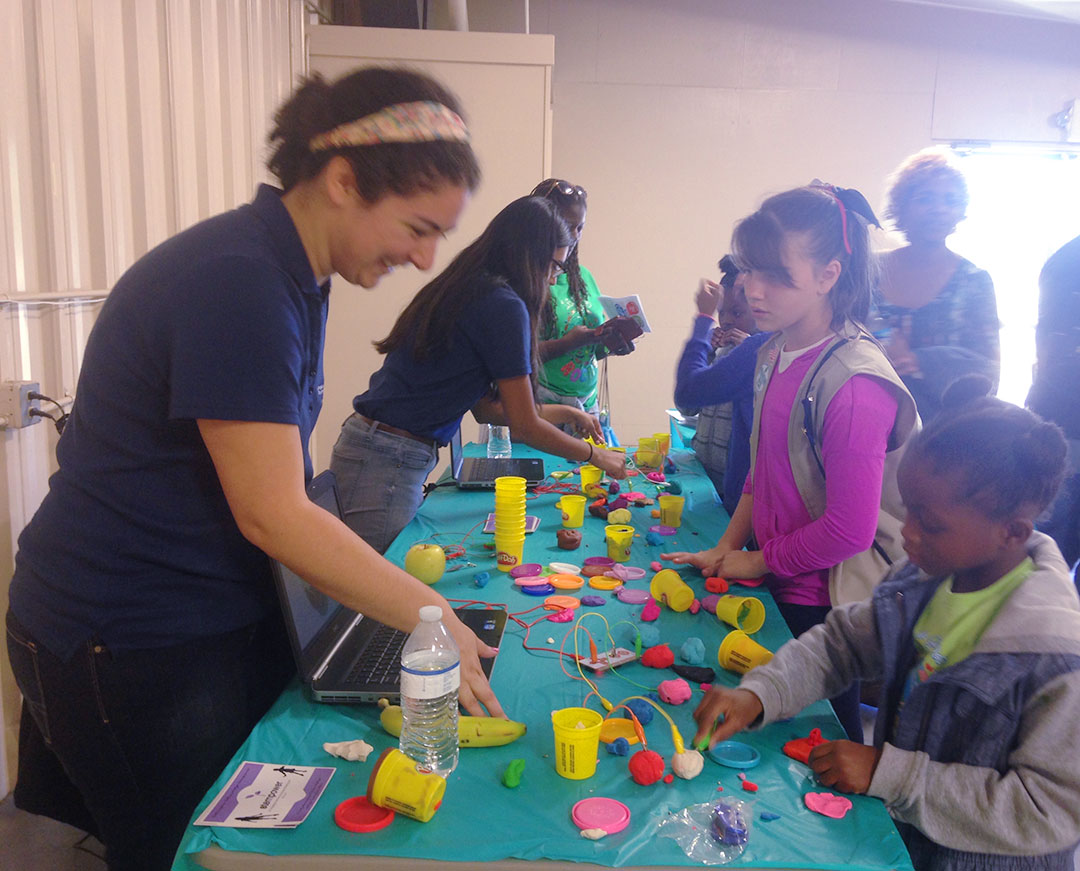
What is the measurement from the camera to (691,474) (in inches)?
104

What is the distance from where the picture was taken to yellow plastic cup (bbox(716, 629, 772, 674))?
1.25 m

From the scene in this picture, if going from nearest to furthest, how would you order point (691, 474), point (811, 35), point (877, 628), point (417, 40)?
point (877, 628) < point (691, 474) < point (417, 40) < point (811, 35)

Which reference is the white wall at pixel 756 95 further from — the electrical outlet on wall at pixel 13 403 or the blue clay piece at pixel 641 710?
the blue clay piece at pixel 641 710

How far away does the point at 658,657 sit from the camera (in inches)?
50.1

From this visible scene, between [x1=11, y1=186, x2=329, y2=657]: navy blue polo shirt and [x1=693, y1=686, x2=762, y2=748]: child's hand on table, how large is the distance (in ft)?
2.25

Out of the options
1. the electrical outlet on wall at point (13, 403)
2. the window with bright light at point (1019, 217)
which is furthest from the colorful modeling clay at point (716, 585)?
the window with bright light at point (1019, 217)

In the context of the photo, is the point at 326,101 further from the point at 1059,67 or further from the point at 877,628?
the point at 1059,67

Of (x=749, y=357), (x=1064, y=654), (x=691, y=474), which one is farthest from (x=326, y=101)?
(x=691, y=474)

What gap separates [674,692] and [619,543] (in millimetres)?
609

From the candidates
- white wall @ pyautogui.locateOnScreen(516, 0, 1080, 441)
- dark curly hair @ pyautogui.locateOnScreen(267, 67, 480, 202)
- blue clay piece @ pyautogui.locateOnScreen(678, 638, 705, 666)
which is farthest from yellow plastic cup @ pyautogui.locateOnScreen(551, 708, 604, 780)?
white wall @ pyautogui.locateOnScreen(516, 0, 1080, 441)

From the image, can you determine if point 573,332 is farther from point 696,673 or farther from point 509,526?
Answer: point 696,673

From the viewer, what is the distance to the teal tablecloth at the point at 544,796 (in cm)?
87

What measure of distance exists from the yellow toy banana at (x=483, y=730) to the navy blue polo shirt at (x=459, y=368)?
1.13m

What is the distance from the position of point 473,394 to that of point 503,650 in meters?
0.94
